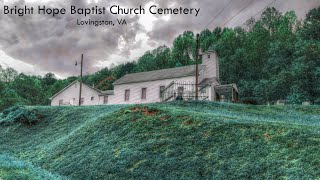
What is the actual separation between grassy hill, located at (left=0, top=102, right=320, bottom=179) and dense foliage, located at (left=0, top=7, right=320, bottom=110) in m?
26.5

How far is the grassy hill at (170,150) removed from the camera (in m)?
8.43

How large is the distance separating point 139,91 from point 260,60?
1403 inches

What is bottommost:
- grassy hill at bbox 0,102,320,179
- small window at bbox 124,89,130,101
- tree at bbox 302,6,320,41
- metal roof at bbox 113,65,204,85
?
grassy hill at bbox 0,102,320,179

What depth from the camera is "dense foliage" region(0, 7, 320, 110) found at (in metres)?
45.6

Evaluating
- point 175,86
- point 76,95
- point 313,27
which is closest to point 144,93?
point 175,86

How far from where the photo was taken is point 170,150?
10430 mm

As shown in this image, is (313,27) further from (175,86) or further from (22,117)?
(22,117)

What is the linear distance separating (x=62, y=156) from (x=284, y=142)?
826 cm

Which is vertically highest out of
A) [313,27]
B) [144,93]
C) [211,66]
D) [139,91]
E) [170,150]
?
[313,27]

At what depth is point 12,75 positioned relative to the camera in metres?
98.8

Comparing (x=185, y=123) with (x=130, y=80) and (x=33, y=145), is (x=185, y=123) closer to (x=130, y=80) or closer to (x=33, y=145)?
(x=33, y=145)

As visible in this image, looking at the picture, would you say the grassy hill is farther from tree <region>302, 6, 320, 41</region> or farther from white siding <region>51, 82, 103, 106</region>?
tree <region>302, 6, 320, 41</region>

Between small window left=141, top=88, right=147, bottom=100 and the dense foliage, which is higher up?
the dense foliage

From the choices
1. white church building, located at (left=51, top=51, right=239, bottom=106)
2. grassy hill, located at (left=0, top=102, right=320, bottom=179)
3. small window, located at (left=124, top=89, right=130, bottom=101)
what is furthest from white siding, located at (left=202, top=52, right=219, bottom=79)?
grassy hill, located at (left=0, top=102, right=320, bottom=179)
